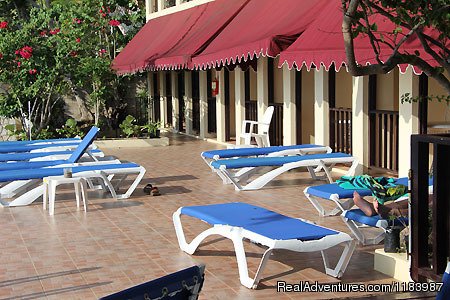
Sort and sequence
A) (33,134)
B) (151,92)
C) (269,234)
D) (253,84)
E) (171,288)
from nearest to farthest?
1. (171,288)
2. (269,234)
3. (253,84)
4. (33,134)
5. (151,92)

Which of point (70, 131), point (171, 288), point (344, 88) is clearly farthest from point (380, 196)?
point (70, 131)

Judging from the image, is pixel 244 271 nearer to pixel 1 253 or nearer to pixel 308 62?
pixel 1 253

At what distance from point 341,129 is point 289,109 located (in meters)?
1.51

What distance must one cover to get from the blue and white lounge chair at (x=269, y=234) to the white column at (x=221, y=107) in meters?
12.4

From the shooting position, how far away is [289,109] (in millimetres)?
15633

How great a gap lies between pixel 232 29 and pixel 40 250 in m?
9.51

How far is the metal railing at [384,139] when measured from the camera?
13.0 metres

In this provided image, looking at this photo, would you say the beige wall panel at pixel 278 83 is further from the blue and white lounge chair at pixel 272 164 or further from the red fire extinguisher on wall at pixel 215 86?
the blue and white lounge chair at pixel 272 164

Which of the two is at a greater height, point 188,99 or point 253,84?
point 253,84

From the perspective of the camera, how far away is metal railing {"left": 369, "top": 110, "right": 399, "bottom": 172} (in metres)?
13.0

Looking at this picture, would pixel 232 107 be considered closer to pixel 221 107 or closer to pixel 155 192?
pixel 221 107

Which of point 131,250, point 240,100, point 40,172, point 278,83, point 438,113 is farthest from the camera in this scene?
point 240,100

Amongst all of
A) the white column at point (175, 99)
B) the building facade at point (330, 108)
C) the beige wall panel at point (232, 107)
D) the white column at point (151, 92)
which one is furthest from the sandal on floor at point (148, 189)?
the white column at point (151, 92)

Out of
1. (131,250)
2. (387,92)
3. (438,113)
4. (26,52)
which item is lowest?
(131,250)
